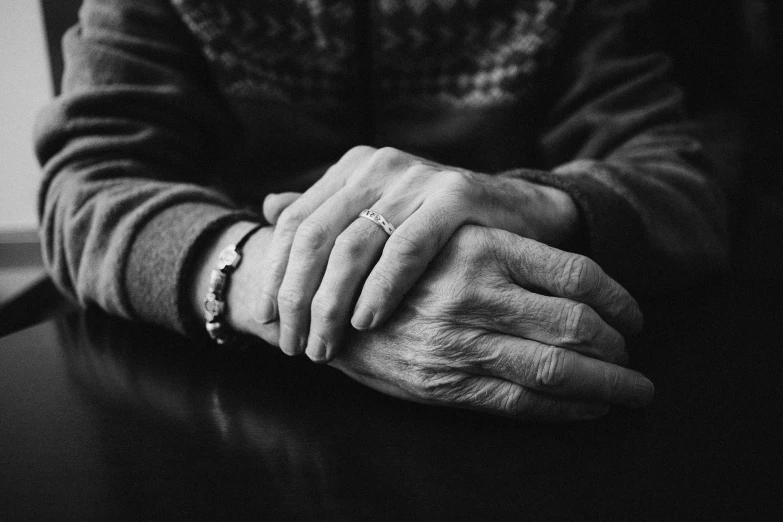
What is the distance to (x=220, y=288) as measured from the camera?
0.54 m

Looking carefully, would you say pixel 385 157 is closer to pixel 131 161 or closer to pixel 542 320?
pixel 542 320

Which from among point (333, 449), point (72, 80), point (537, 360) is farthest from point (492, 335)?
point (72, 80)

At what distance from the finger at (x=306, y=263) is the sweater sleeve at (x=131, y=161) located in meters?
0.15

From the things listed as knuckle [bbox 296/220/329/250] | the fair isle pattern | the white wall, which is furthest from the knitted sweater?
the white wall

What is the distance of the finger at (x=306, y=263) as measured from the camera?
1.49 ft

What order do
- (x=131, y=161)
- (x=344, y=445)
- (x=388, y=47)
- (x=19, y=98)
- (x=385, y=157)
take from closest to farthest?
(x=344, y=445) → (x=385, y=157) → (x=131, y=161) → (x=388, y=47) → (x=19, y=98)

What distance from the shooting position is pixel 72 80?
76cm

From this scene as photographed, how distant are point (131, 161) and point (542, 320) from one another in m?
0.55

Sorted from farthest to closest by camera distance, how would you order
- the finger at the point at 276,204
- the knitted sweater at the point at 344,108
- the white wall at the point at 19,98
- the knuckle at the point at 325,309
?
the white wall at the point at 19,98 → the knitted sweater at the point at 344,108 → the finger at the point at 276,204 → the knuckle at the point at 325,309

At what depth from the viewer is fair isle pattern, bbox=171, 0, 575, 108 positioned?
2.56ft

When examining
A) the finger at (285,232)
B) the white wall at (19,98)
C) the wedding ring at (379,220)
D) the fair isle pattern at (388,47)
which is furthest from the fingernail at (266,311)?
the white wall at (19,98)

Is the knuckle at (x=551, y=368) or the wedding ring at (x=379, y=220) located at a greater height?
the wedding ring at (x=379, y=220)

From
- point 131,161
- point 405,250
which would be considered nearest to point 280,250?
point 405,250

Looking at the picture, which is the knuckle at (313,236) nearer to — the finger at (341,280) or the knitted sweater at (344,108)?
the finger at (341,280)
